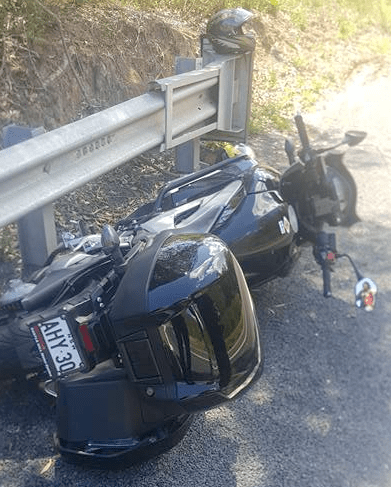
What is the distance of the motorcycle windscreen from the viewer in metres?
2.79

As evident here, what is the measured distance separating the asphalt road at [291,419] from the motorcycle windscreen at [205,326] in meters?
0.57

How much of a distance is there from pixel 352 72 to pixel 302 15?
64.1 inches

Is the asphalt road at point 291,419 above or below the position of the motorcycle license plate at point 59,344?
below

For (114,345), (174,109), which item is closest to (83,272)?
(114,345)

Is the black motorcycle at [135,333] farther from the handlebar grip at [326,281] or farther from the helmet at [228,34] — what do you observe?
the helmet at [228,34]

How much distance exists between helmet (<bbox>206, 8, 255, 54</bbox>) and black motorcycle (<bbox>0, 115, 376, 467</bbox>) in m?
2.39

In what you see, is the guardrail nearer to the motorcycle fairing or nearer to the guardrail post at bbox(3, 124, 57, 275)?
the guardrail post at bbox(3, 124, 57, 275)

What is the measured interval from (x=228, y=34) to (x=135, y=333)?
393 cm

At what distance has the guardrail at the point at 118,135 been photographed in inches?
145

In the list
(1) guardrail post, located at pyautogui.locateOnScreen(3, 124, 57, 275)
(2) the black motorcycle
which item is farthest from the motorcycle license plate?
(1) guardrail post, located at pyautogui.locateOnScreen(3, 124, 57, 275)

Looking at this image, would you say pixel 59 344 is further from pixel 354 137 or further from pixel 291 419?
pixel 354 137

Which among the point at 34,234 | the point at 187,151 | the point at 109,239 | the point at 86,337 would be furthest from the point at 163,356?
the point at 187,151

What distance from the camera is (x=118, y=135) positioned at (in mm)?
4578

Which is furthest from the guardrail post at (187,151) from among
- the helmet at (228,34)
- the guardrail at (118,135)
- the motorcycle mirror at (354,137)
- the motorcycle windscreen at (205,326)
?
the motorcycle windscreen at (205,326)
